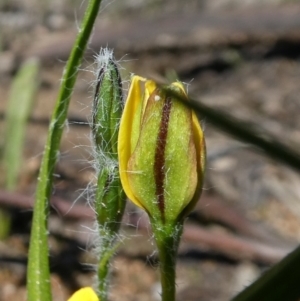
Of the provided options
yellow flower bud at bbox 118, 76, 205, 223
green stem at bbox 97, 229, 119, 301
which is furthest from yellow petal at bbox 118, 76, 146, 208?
green stem at bbox 97, 229, 119, 301

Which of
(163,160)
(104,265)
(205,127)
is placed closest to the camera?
(163,160)

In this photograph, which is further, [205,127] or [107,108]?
[205,127]

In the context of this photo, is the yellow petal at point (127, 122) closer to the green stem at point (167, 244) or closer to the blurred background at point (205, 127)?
the green stem at point (167, 244)

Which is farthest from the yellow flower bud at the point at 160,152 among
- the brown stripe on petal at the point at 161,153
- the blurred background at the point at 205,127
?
the blurred background at the point at 205,127

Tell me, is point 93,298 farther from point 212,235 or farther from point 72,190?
point 72,190

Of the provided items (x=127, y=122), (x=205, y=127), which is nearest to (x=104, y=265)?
(x=127, y=122)

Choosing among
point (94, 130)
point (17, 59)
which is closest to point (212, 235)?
point (94, 130)

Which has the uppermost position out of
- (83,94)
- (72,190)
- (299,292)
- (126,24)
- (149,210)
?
(126,24)

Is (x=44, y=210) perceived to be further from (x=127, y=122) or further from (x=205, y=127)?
(x=205, y=127)
